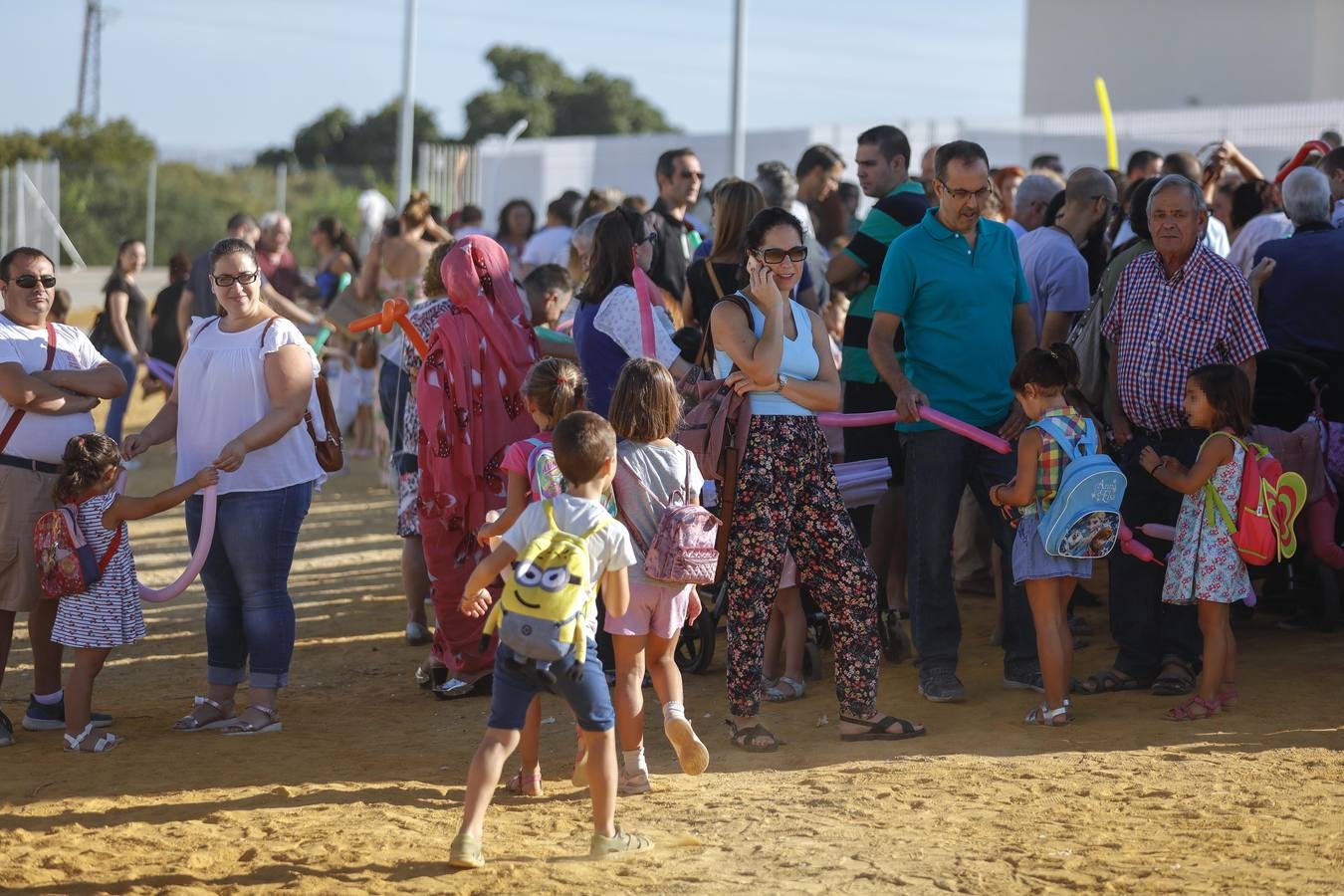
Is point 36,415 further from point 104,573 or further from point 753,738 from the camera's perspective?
point 753,738

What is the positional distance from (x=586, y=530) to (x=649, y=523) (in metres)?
0.66

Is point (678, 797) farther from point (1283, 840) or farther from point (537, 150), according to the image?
point (537, 150)

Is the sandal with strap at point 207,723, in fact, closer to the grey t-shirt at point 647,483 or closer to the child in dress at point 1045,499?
the grey t-shirt at point 647,483

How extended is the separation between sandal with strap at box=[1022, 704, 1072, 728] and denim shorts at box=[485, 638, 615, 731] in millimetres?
2403

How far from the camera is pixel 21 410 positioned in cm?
662

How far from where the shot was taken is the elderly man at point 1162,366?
6797mm

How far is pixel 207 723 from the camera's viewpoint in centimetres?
696

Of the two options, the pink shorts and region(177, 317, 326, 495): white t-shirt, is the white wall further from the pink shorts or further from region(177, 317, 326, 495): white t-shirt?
the pink shorts

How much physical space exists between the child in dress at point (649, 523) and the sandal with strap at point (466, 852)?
2.70 ft

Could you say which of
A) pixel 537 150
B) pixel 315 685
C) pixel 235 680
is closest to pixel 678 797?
pixel 235 680

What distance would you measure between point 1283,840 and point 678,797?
2.07 meters

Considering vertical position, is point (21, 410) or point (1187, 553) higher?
point (21, 410)

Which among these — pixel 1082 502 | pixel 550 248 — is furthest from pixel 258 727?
pixel 550 248

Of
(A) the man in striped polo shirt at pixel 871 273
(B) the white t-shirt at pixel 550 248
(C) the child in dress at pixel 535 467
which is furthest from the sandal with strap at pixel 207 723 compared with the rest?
(B) the white t-shirt at pixel 550 248
